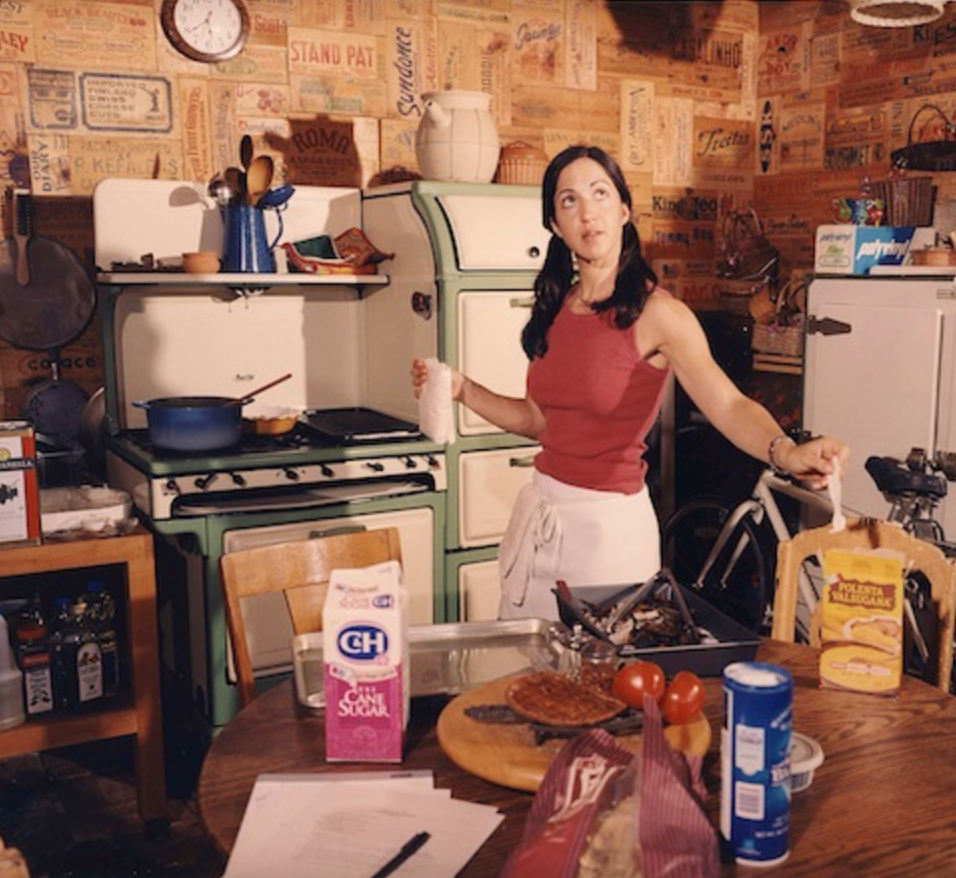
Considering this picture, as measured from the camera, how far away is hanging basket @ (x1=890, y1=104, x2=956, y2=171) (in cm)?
351

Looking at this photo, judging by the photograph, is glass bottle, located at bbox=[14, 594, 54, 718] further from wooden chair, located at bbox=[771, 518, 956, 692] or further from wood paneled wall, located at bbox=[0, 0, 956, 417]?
wooden chair, located at bbox=[771, 518, 956, 692]

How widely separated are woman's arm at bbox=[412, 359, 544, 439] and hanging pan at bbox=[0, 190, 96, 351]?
1.50 meters

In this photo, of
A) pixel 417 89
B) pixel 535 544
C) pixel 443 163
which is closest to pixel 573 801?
pixel 535 544

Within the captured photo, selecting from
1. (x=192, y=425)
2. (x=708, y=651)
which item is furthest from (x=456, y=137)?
(x=708, y=651)

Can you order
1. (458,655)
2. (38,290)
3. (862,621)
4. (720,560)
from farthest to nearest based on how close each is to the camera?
1. (720,560)
2. (38,290)
3. (458,655)
4. (862,621)

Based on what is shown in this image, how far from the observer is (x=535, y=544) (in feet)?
7.25

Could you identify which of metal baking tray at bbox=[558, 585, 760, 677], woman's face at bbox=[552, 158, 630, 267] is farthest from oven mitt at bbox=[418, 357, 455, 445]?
metal baking tray at bbox=[558, 585, 760, 677]

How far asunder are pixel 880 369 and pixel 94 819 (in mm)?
2667

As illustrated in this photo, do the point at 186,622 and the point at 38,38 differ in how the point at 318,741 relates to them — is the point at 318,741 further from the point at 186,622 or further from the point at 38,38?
the point at 38,38

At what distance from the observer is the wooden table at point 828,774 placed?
1.21 meters

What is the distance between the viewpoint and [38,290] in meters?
3.37

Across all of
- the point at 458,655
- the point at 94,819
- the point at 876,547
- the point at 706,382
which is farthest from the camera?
the point at 94,819

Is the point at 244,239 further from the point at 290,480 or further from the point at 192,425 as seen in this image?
the point at 290,480

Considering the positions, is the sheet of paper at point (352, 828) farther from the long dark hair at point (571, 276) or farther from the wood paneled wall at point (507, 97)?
the wood paneled wall at point (507, 97)
